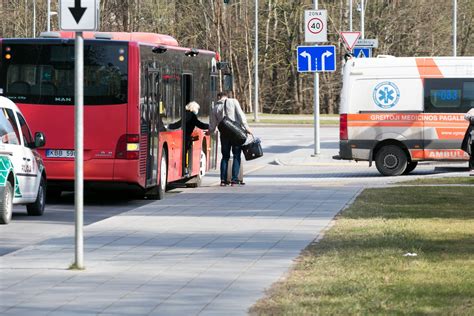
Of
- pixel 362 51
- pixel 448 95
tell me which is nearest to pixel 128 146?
pixel 448 95

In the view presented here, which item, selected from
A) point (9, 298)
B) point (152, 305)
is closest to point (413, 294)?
point (152, 305)

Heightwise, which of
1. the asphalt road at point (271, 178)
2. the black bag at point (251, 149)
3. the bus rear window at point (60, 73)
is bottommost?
the asphalt road at point (271, 178)

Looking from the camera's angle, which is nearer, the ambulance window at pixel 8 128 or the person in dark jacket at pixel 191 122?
the ambulance window at pixel 8 128

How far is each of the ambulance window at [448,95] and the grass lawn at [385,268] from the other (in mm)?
10039

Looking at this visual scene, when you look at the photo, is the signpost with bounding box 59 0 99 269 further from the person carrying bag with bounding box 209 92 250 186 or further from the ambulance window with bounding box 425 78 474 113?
the ambulance window with bounding box 425 78 474 113

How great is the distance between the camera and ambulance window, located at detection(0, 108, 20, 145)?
60.1 ft

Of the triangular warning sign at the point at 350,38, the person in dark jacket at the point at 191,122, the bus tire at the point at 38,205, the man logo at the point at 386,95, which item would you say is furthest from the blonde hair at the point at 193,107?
the triangular warning sign at the point at 350,38

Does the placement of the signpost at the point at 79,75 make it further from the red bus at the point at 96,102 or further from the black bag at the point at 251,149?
the black bag at the point at 251,149

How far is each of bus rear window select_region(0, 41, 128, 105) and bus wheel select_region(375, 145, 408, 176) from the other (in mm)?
9734

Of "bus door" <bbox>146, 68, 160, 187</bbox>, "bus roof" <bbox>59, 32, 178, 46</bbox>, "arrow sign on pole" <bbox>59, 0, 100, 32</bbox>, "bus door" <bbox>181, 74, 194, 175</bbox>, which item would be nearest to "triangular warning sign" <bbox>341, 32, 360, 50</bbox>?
"bus door" <bbox>181, 74, 194, 175</bbox>

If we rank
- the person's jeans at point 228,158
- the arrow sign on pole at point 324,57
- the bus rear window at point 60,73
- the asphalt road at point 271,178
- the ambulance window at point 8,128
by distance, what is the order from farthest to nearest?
the arrow sign on pole at point 324,57 < the person's jeans at point 228,158 < the bus rear window at point 60,73 < the ambulance window at point 8,128 < the asphalt road at point 271,178

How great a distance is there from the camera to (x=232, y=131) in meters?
25.3

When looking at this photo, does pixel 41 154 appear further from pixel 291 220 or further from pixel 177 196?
pixel 291 220

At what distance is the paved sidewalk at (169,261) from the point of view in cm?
991
